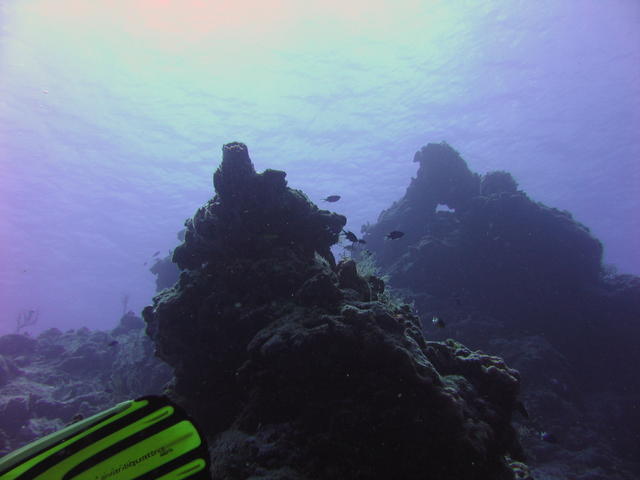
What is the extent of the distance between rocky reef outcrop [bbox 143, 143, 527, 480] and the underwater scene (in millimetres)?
38

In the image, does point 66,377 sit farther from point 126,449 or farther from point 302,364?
point 126,449

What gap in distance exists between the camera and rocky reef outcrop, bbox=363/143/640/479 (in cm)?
1098

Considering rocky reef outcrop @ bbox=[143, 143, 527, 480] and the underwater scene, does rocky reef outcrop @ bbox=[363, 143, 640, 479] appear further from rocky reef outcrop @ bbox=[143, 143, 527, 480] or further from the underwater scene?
rocky reef outcrop @ bbox=[143, 143, 527, 480]

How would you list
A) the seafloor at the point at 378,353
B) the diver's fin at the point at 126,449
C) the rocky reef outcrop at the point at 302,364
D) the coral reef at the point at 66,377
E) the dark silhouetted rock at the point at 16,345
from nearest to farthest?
the diver's fin at the point at 126,449
the rocky reef outcrop at the point at 302,364
the seafloor at the point at 378,353
the coral reef at the point at 66,377
the dark silhouetted rock at the point at 16,345

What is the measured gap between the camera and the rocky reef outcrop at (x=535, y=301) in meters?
11.0

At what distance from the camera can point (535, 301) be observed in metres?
14.9

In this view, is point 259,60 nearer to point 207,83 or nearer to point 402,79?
point 207,83

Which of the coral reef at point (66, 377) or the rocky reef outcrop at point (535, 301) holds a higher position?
the rocky reef outcrop at point (535, 301)

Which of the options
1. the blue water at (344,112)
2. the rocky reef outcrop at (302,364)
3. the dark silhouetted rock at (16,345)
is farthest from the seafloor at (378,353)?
the blue water at (344,112)

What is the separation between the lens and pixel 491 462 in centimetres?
430

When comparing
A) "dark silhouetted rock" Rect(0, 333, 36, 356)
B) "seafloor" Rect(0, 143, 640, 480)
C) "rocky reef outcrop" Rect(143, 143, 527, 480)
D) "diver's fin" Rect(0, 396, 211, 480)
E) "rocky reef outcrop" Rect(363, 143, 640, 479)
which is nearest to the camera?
"diver's fin" Rect(0, 396, 211, 480)

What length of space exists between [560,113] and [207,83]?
32.6 m

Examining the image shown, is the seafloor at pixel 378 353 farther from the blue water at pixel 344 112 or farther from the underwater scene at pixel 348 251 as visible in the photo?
the blue water at pixel 344 112

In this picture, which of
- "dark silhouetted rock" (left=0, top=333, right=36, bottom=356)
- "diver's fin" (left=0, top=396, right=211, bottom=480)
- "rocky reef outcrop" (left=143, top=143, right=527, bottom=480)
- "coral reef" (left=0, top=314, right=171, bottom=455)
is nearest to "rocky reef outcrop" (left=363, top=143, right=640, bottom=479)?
"rocky reef outcrop" (left=143, top=143, right=527, bottom=480)
